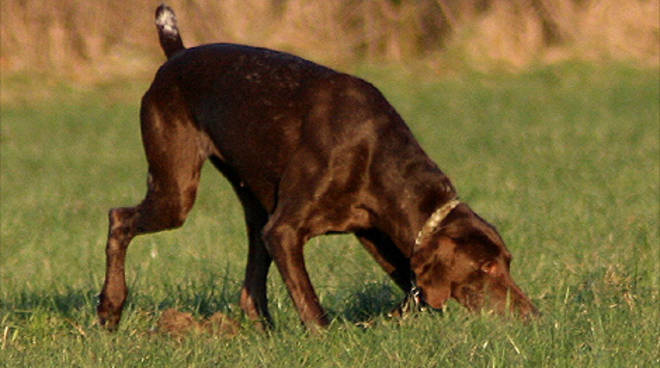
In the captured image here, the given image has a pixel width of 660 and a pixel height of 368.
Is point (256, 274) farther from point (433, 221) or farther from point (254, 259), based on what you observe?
point (433, 221)

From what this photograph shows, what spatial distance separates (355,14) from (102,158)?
15.8ft

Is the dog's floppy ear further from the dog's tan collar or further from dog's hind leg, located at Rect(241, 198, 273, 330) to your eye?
dog's hind leg, located at Rect(241, 198, 273, 330)

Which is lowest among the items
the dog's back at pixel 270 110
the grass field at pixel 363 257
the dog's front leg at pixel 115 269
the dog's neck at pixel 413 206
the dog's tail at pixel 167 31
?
the grass field at pixel 363 257

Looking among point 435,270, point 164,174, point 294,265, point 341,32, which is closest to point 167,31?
point 164,174

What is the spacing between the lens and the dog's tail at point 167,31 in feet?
19.4

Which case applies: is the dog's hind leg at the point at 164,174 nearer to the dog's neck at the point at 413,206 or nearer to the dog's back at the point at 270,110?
the dog's back at the point at 270,110

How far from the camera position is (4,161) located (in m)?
13.5

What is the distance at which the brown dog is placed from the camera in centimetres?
485

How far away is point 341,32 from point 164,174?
5461 mm

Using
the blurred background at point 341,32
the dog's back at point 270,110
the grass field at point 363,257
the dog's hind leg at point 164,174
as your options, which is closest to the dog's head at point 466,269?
the grass field at point 363,257

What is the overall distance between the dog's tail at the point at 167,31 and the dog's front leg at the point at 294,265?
138 cm

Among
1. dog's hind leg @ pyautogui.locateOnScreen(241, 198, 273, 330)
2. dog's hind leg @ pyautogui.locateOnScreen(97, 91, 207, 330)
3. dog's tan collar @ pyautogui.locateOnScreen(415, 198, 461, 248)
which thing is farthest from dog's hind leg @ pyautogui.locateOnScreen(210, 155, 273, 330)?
dog's tan collar @ pyautogui.locateOnScreen(415, 198, 461, 248)

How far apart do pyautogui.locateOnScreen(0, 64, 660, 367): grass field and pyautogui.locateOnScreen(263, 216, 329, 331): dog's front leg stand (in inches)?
4.5

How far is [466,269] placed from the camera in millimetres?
4801
